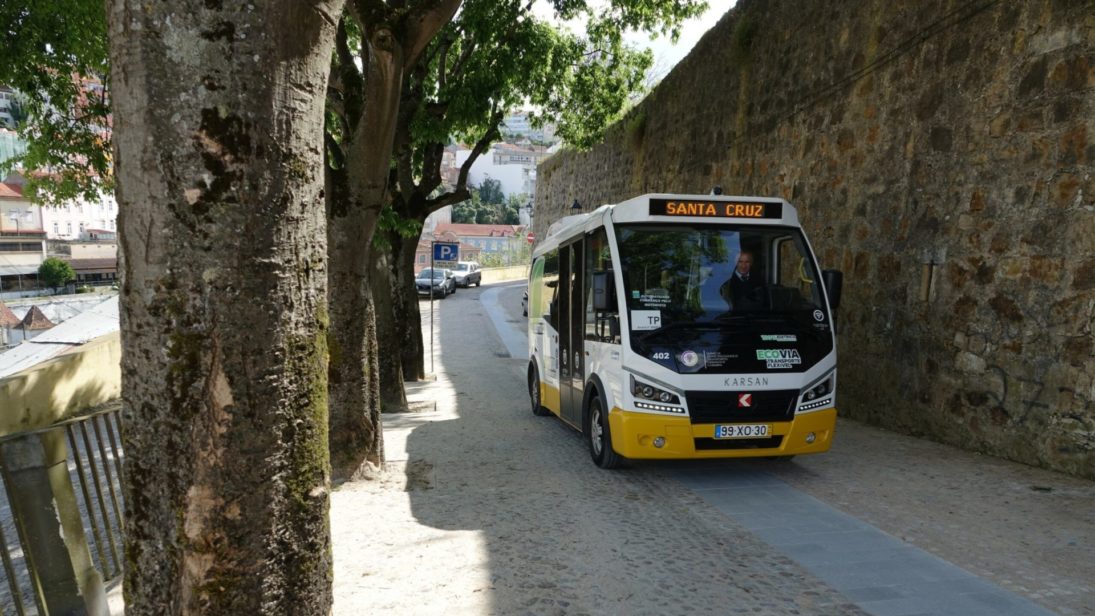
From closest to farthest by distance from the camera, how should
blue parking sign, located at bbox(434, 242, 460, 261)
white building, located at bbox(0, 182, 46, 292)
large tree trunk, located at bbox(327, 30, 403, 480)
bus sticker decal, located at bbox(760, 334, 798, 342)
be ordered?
large tree trunk, located at bbox(327, 30, 403, 480), bus sticker decal, located at bbox(760, 334, 798, 342), blue parking sign, located at bbox(434, 242, 460, 261), white building, located at bbox(0, 182, 46, 292)

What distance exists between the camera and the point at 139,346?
7.45 feet

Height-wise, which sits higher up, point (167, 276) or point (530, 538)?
point (167, 276)

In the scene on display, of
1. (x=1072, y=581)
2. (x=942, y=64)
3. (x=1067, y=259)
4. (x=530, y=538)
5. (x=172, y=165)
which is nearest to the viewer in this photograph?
(x=172, y=165)

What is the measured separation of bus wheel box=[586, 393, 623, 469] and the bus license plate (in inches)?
39.7

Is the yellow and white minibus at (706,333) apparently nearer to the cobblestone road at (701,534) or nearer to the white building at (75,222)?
the cobblestone road at (701,534)

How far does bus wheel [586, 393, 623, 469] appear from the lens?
6.74 metres

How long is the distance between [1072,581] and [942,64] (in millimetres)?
5768

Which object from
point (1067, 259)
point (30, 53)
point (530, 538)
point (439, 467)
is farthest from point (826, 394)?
point (30, 53)

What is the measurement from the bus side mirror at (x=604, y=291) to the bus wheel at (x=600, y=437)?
0.93 meters

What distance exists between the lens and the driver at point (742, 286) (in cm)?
655

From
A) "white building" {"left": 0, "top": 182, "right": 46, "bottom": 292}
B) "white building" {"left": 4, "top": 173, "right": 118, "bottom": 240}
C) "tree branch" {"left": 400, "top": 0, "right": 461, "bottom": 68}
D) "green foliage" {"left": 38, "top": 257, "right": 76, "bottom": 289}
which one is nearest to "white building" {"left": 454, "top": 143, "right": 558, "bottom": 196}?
"white building" {"left": 4, "top": 173, "right": 118, "bottom": 240}

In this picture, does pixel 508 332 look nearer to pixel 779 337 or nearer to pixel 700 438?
pixel 779 337

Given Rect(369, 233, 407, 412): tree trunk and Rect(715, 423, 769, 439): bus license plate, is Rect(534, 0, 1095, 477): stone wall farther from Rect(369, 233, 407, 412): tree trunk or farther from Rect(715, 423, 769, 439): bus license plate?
Rect(369, 233, 407, 412): tree trunk

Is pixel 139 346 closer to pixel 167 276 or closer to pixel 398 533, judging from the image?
pixel 167 276
